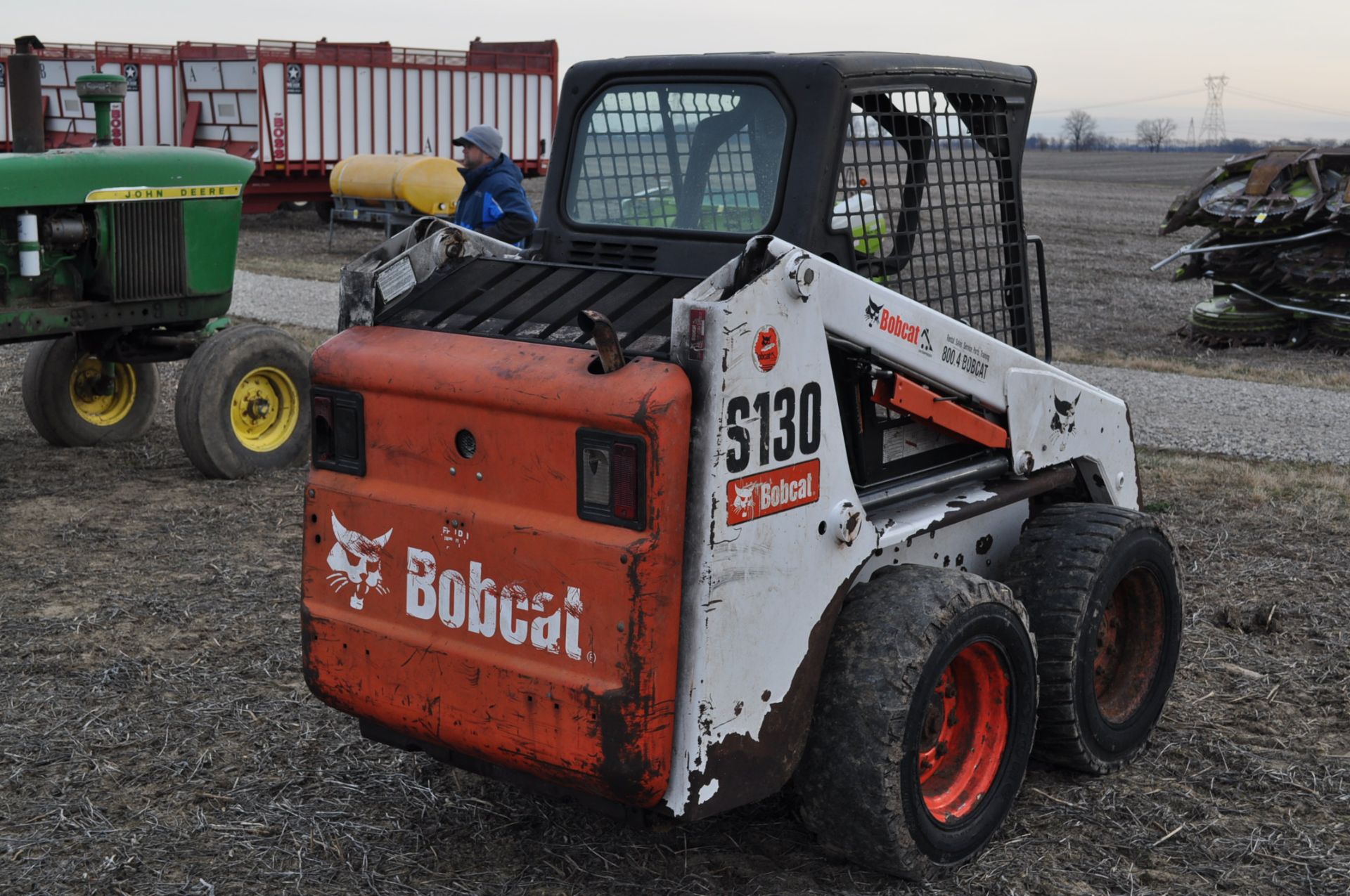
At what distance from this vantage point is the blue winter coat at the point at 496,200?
303 inches

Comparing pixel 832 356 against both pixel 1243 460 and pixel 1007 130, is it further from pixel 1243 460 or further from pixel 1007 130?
pixel 1243 460

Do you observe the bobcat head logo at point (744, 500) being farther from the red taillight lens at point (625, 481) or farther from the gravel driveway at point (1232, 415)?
the gravel driveway at point (1232, 415)

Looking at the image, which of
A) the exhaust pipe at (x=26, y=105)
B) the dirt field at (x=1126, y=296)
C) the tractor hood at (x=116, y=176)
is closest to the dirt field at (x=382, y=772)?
the tractor hood at (x=116, y=176)

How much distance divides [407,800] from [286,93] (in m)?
20.9

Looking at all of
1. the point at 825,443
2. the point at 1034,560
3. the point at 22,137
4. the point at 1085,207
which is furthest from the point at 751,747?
the point at 1085,207

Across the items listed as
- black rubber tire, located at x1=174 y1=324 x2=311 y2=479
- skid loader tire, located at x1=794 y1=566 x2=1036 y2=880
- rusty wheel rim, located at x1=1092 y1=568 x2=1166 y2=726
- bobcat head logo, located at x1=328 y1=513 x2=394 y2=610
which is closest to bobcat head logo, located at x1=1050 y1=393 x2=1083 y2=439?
rusty wheel rim, located at x1=1092 y1=568 x2=1166 y2=726

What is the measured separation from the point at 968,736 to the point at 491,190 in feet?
15.9

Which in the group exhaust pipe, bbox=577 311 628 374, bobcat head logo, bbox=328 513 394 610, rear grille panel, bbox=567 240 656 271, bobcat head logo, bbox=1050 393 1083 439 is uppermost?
rear grille panel, bbox=567 240 656 271

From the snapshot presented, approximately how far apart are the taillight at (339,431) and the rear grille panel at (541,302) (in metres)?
0.26

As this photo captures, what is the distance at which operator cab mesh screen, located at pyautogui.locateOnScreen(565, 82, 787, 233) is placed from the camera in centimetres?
370

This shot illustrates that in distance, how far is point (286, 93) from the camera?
2305 cm

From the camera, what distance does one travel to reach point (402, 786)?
4109mm

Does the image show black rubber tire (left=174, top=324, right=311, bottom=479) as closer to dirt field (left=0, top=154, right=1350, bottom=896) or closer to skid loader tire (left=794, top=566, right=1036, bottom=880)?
dirt field (left=0, top=154, right=1350, bottom=896)

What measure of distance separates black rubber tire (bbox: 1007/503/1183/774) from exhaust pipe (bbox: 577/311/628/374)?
1.56 metres
